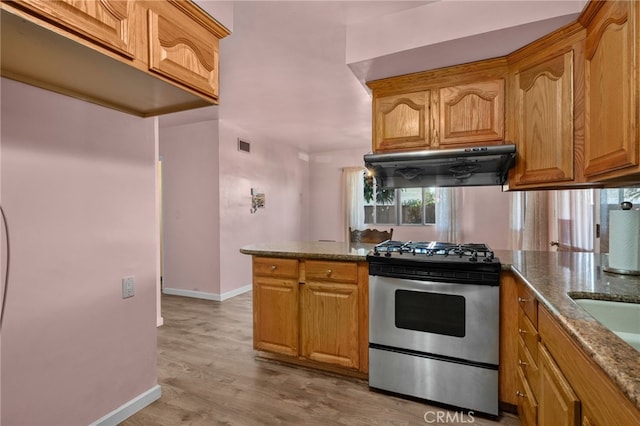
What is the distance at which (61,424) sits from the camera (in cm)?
156

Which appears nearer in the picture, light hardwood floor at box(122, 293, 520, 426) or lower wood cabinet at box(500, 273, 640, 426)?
lower wood cabinet at box(500, 273, 640, 426)

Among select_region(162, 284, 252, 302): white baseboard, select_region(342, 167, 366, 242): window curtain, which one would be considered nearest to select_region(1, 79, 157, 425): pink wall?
select_region(162, 284, 252, 302): white baseboard

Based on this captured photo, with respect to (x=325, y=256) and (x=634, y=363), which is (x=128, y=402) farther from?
(x=634, y=363)

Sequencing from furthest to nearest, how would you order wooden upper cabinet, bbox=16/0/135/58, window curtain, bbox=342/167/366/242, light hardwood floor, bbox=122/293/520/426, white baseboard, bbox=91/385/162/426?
window curtain, bbox=342/167/366/242, light hardwood floor, bbox=122/293/520/426, white baseboard, bbox=91/385/162/426, wooden upper cabinet, bbox=16/0/135/58

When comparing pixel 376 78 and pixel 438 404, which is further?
pixel 376 78

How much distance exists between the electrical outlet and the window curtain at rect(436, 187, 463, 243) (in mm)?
4921

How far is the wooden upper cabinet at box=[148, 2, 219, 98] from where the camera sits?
1237mm

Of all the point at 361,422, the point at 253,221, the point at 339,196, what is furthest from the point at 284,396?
the point at 339,196

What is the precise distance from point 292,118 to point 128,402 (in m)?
3.63

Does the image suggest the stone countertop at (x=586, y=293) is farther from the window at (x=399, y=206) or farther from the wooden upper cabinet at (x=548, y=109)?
the window at (x=399, y=206)

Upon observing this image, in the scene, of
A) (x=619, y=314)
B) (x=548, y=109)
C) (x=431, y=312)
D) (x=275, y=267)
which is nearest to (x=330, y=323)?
(x=275, y=267)

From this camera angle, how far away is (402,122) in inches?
99.3

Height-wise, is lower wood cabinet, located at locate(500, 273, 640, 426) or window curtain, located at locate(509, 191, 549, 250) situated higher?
window curtain, located at locate(509, 191, 549, 250)

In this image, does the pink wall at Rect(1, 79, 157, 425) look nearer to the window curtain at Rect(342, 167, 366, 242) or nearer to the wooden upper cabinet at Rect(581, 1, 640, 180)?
the wooden upper cabinet at Rect(581, 1, 640, 180)
